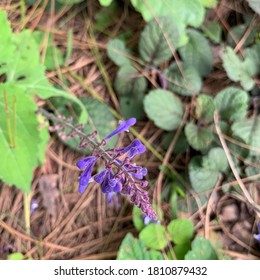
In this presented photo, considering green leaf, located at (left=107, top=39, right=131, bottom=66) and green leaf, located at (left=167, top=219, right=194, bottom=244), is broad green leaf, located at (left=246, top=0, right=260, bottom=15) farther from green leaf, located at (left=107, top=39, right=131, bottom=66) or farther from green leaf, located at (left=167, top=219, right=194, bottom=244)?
green leaf, located at (left=167, top=219, right=194, bottom=244)

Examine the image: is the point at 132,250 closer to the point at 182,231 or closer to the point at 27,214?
the point at 182,231

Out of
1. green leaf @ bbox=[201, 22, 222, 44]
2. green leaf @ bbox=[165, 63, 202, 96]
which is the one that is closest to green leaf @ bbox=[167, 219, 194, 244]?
green leaf @ bbox=[165, 63, 202, 96]

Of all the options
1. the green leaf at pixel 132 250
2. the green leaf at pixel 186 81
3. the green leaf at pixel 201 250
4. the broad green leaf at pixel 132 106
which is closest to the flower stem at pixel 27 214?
the green leaf at pixel 132 250

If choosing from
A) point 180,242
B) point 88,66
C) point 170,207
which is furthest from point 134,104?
point 180,242

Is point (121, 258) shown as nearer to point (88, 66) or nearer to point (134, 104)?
point (134, 104)

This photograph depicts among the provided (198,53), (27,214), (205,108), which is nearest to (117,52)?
(198,53)

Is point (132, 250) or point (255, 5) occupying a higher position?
point (255, 5)

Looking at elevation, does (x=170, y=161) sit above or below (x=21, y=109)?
below
